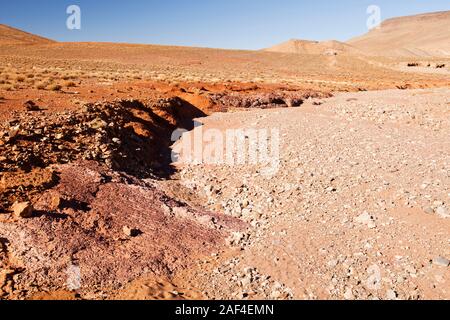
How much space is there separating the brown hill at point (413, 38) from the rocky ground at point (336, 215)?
8563cm

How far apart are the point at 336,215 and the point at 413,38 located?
122185 mm

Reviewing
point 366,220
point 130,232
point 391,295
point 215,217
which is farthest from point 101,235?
point 366,220

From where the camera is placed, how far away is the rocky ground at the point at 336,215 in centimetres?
513

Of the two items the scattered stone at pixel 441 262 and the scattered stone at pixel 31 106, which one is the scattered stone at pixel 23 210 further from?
the scattered stone at pixel 441 262

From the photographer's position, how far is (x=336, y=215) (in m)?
6.61

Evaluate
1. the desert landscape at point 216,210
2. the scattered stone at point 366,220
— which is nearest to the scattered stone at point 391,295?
the desert landscape at point 216,210

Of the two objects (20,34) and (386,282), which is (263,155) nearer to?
(386,282)

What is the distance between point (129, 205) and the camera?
257 inches

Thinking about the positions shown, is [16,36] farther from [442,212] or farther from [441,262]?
[441,262]

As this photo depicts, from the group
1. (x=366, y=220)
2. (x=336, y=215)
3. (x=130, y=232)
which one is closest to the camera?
(x=130, y=232)

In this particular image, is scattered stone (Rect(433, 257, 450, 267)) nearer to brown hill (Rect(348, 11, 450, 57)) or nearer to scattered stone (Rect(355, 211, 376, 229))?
scattered stone (Rect(355, 211, 376, 229))

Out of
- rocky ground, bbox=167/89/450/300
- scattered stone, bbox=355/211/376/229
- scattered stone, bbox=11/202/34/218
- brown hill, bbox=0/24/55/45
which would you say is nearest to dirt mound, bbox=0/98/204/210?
scattered stone, bbox=11/202/34/218
